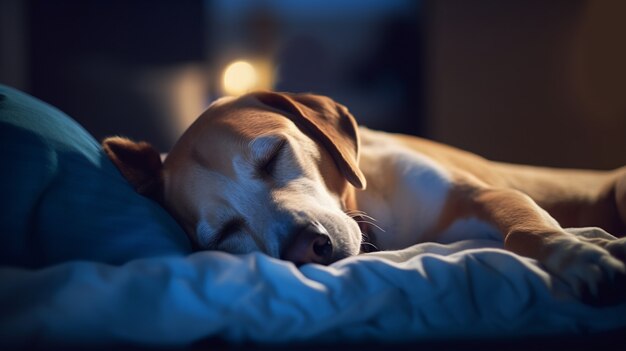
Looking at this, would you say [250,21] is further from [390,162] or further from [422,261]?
[422,261]

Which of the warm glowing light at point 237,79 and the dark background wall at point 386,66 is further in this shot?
the warm glowing light at point 237,79

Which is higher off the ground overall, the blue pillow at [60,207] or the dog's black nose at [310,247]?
the blue pillow at [60,207]

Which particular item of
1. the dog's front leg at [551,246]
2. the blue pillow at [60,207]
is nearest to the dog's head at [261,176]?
the blue pillow at [60,207]

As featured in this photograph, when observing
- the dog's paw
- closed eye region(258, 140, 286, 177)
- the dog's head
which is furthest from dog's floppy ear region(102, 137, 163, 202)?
the dog's paw

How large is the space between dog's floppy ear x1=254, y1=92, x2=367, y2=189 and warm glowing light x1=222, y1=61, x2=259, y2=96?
3893 mm

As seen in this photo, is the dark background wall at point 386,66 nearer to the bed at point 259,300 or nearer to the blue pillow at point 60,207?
the blue pillow at point 60,207

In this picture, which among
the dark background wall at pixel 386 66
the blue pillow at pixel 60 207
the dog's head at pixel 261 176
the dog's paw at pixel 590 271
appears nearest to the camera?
the dog's paw at pixel 590 271

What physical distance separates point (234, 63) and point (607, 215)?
14.3 ft

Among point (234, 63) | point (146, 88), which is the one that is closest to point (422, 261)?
point (146, 88)

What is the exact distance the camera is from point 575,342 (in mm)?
912

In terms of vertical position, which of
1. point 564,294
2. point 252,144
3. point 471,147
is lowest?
point 471,147

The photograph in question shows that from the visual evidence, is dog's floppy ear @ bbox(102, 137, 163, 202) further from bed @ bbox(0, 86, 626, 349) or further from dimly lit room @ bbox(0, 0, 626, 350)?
bed @ bbox(0, 86, 626, 349)

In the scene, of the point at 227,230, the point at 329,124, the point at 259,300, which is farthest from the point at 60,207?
the point at 329,124

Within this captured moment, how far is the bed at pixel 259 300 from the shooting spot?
873 millimetres
